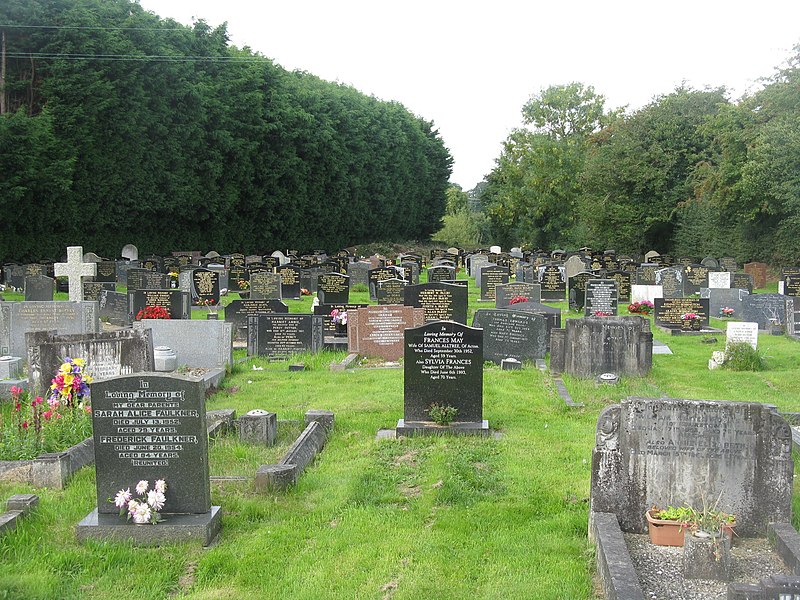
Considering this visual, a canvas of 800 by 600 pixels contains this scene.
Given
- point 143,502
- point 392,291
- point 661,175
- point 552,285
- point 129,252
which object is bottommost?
point 143,502

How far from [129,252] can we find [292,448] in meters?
35.4

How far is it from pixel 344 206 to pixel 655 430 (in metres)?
53.5

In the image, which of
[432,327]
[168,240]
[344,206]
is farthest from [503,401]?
[344,206]

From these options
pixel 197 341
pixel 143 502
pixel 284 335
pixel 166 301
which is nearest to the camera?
pixel 143 502

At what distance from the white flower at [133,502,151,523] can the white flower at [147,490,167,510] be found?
53 mm

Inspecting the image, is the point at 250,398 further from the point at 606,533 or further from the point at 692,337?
the point at 692,337

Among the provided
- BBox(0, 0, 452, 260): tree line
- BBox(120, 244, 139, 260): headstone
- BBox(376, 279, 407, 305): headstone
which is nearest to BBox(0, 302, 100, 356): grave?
BBox(376, 279, 407, 305): headstone

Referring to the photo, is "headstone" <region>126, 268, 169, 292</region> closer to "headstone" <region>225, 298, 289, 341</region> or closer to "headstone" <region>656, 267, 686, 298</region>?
"headstone" <region>225, 298, 289, 341</region>

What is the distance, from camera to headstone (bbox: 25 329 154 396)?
10969 millimetres

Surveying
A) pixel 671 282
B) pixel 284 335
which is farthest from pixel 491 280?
pixel 284 335

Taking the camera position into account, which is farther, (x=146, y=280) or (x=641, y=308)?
(x=146, y=280)

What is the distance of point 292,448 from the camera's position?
8.70m

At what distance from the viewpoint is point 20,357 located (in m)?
14.4

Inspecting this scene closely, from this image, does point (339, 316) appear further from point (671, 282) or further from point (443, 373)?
point (671, 282)
